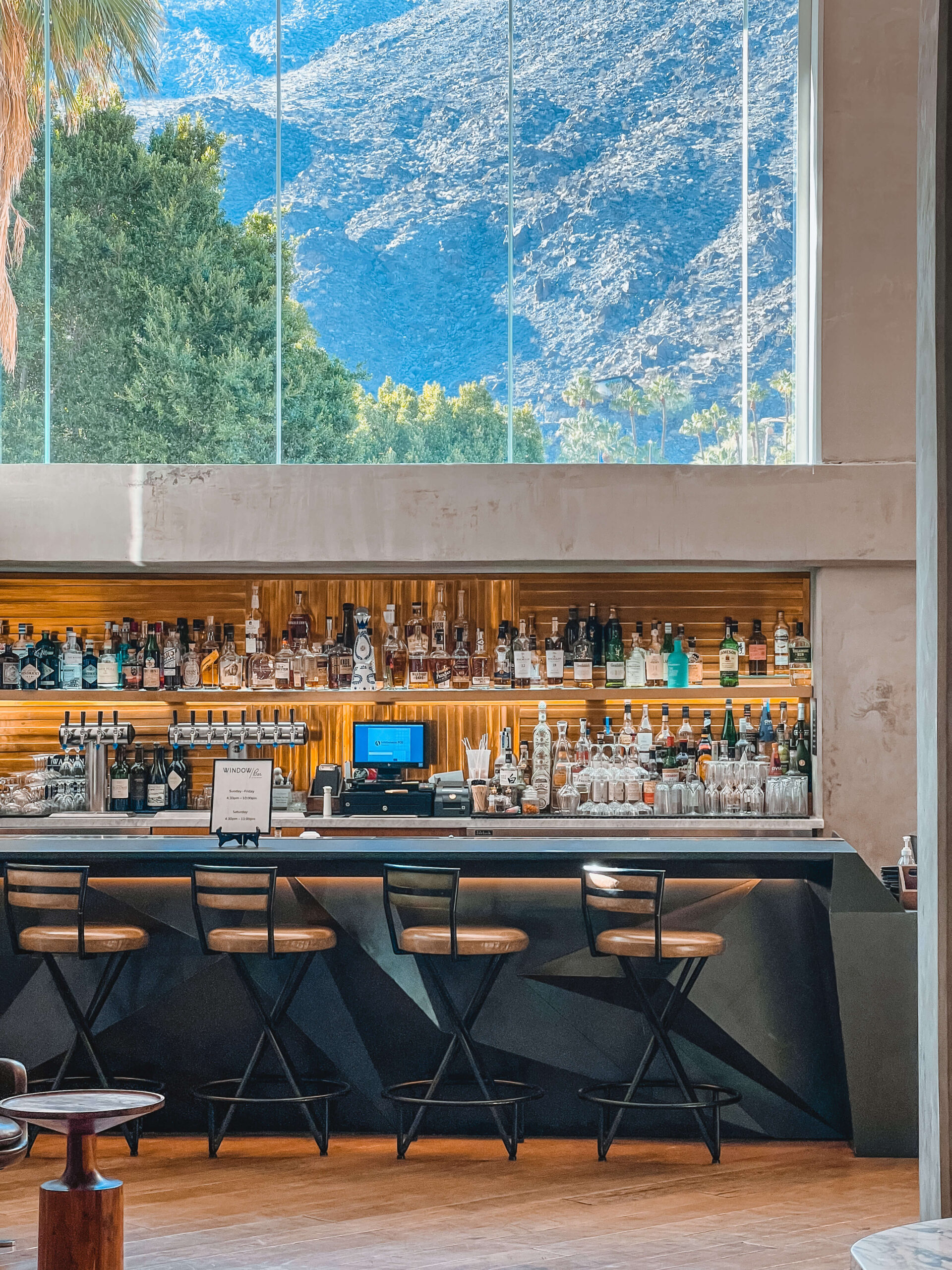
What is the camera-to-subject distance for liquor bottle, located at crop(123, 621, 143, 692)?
7.19 m

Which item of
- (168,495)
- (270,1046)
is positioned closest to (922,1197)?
(270,1046)

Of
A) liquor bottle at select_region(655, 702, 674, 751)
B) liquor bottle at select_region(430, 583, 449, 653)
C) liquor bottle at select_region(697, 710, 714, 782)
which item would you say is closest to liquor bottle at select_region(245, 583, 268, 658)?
liquor bottle at select_region(430, 583, 449, 653)

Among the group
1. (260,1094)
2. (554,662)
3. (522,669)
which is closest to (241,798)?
(260,1094)

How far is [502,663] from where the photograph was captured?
7.22 metres

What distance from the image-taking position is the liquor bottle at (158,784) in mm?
7242

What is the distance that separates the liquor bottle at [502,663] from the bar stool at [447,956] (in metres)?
2.21

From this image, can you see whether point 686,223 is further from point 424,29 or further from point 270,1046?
point 270,1046

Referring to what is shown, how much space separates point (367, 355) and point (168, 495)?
51.3 inches

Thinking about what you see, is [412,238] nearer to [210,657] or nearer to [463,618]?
[463,618]

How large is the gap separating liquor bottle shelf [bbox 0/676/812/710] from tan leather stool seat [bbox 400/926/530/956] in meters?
2.33

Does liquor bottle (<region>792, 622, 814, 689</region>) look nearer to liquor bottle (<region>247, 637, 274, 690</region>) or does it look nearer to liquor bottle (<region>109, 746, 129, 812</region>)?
liquor bottle (<region>247, 637, 274, 690</region>)

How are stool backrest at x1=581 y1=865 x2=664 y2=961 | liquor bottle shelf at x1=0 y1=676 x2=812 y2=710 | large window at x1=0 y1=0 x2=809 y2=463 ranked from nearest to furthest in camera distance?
stool backrest at x1=581 y1=865 x2=664 y2=961 → liquor bottle shelf at x1=0 y1=676 x2=812 y2=710 → large window at x1=0 y1=0 x2=809 y2=463

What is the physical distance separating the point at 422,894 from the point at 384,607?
2.80 meters

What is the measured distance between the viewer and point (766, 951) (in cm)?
516
